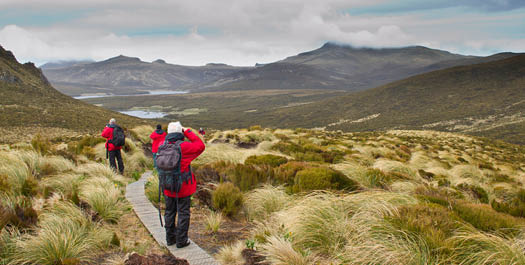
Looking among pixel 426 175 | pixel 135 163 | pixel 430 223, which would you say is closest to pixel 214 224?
pixel 430 223

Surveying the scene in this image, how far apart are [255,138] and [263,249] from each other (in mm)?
15089

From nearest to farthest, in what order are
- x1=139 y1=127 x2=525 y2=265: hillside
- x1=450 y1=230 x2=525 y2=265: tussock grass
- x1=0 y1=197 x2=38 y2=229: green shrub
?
1. x1=450 y1=230 x2=525 y2=265: tussock grass
2. x1=139 y1=127 x2=525 y2=265: hillside
3. x1=0 y1=197 x2=38 y2=229: green shrub

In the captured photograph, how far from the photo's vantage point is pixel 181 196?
4930 mm

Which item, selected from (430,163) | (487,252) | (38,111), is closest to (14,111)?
(38,111)

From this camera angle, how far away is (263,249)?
4.29 metres

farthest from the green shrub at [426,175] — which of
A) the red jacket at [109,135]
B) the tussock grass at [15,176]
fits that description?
the tussock grass at [15,176]

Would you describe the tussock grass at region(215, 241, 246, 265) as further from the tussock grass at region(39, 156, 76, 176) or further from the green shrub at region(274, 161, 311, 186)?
the tussock grass at region(39, 156, 76, 176)

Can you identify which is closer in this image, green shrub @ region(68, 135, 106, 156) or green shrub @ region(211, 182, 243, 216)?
green shrub @ region(211, 182, 243, 216)

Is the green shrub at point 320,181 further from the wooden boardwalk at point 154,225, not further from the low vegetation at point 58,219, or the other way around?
the low vegetation at point 58,219

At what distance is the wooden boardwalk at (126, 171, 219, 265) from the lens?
4500 mm

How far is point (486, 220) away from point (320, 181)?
306 centimetres

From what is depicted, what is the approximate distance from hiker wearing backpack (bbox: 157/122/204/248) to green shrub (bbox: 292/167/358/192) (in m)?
2.64

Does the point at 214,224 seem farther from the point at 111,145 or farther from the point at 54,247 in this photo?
the point at 111,145

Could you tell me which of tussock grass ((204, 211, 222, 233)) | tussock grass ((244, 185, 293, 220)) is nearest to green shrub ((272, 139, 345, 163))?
tussock grass ((244, 185, 293, 220))
